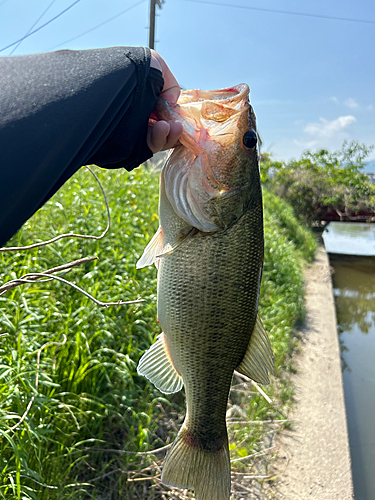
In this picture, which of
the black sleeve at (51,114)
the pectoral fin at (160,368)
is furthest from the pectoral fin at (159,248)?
the black sleeve at (51,114)

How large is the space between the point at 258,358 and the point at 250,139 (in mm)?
868

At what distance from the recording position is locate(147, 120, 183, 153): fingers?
3.99 feet

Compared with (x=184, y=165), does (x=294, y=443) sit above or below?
below

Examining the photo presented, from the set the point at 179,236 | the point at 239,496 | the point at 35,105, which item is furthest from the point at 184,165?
the point at 239,496

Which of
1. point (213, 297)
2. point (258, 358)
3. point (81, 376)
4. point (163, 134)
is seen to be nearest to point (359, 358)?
point (81, 376)

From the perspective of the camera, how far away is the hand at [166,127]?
47.7 inches

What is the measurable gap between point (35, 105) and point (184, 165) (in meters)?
0.75

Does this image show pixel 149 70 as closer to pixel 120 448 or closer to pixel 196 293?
pixel 196 293

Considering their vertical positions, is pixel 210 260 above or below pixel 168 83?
below

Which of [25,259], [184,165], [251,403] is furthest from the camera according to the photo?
[251,403]

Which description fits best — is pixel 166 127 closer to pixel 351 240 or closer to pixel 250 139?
pixel 250 139

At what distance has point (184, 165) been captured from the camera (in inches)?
56.2

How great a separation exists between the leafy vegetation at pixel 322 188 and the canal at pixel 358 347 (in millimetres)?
1597

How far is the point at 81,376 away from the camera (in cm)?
265
